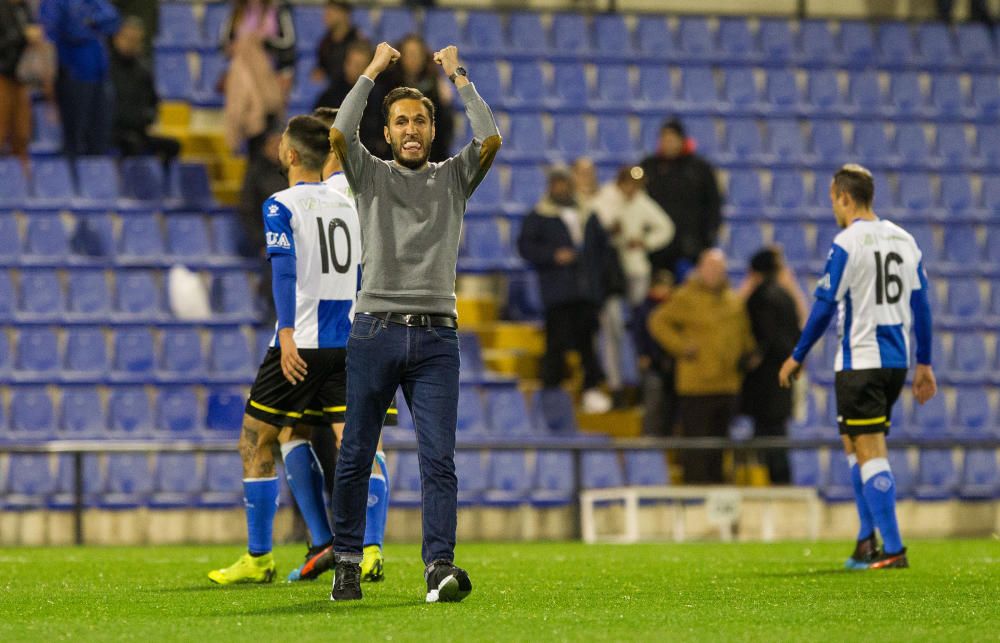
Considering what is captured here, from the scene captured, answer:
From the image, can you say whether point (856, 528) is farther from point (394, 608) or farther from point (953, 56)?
point (394, 608)

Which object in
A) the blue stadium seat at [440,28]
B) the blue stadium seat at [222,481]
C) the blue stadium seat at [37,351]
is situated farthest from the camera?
the blue stadium seat at [440,28]

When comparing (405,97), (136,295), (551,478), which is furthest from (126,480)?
(405,97)

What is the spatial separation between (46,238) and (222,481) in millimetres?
3593

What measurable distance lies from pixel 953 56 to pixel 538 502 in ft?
31.8

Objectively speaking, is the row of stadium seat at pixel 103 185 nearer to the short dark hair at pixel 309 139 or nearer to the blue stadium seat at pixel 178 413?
the blue stadium seat at pixel 178 413

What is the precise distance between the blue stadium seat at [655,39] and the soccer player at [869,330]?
11.1 metres

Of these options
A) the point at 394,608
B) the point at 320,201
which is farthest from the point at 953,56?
the point at 394,608

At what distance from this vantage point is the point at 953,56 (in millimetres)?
21781

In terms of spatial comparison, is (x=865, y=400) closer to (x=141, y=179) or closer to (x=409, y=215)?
(x=409, y=215)

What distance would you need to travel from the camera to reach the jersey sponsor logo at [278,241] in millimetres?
8195

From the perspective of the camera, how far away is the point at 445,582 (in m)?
7.11

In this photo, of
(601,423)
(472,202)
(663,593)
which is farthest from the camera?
(472,202)

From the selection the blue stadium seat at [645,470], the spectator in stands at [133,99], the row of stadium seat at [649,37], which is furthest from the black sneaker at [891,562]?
the row of stadium seat at [649,37]

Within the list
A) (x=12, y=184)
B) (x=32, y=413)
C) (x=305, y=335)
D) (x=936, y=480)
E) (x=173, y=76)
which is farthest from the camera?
(x=173, y=76)
